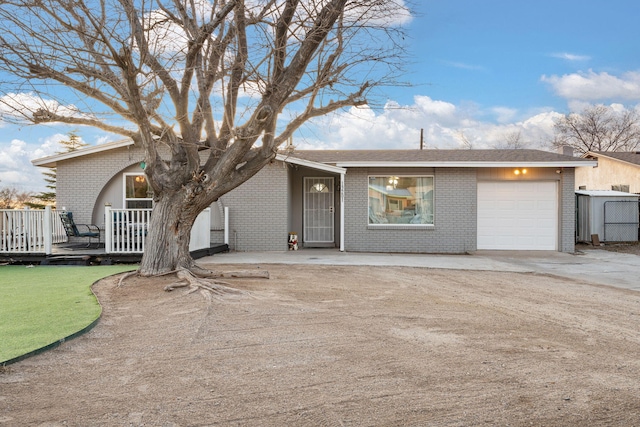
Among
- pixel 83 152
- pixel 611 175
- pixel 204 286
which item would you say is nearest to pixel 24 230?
pixel 83 152

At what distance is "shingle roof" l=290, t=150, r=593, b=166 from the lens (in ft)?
45.3

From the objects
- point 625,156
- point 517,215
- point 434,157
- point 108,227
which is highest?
point 625,156

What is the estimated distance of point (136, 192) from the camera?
14102 millimetres

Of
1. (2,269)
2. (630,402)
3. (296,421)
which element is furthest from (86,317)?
(2,269)

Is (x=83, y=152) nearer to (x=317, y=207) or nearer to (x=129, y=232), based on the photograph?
(x=129, y=232)

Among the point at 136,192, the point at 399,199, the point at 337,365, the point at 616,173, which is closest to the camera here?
the point at 337,365

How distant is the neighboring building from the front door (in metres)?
13.8

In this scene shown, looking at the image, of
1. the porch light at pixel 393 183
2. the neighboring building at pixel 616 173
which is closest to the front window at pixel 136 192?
the porch light at pixel 393 183

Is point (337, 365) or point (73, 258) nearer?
point (337, 365)

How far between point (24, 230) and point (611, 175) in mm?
27942

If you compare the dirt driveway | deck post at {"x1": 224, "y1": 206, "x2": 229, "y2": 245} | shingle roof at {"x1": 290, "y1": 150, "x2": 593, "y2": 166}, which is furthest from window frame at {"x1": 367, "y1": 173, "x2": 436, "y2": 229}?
the dirt driveway

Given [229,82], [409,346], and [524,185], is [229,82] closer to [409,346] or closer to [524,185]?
[409,346]

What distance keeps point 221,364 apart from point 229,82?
17.7 feet

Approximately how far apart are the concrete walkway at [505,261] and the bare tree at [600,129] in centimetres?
2939
